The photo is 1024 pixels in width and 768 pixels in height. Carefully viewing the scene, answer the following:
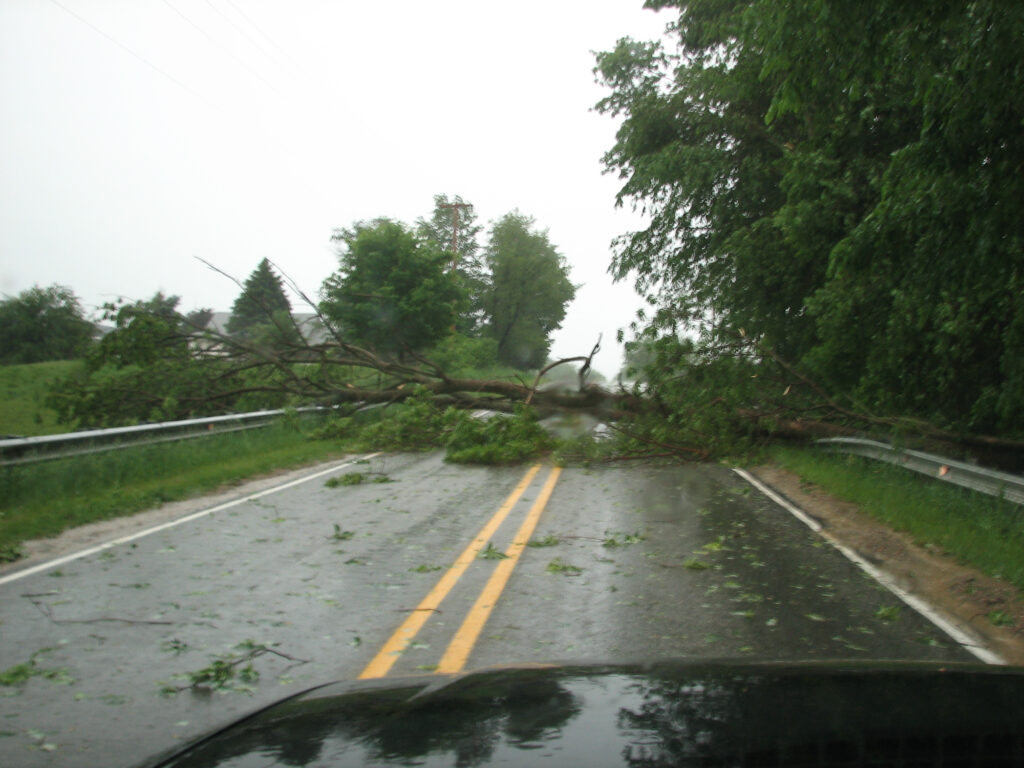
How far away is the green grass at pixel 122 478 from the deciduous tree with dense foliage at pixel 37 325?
105 ft

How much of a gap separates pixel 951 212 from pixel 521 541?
5.42 meters

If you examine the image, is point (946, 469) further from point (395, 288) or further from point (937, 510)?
point (395, 288)

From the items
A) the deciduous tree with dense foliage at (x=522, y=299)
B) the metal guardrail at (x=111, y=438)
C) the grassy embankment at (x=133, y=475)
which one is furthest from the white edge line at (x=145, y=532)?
the deciduous tree with dense foliage at (x=522, y=299)

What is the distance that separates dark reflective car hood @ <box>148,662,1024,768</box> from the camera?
7.63 feet

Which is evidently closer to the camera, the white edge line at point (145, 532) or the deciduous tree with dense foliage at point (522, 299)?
the white edge line at point (145, 532)

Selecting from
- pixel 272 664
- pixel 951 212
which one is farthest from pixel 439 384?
pixel 272 664

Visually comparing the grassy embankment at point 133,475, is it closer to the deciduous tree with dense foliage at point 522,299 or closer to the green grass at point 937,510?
the green grass at point 937,510

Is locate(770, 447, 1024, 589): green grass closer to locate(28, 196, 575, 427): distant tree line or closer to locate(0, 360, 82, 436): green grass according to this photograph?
locate(28, 196, 575, 427): distant tree line

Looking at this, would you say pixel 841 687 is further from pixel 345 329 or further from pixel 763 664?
pixel 345 329

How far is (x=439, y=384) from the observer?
58.7 feet

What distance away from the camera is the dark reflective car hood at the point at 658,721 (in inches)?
91.6

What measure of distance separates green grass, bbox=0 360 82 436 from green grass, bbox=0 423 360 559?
5.89 metres

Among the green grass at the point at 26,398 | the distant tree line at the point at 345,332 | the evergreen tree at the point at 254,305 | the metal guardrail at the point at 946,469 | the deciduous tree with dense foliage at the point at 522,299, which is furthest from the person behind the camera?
the deciduous tree with dense foliage at the point at 522,299

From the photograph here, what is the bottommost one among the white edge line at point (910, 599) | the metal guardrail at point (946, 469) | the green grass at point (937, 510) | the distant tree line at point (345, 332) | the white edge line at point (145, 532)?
the white edge line at point (145, 532)
